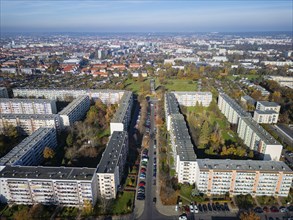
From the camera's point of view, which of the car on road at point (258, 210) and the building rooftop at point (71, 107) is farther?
the building rooftop at point (71, 107)

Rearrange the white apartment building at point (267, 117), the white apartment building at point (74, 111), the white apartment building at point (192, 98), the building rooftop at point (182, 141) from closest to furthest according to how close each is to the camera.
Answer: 1. the building rooftop at point (182, 141)
2. the white apartment building at point (74, 111)
3. the white apartment building at point (267, 117)
4. the white apartment building at point (192, 98)

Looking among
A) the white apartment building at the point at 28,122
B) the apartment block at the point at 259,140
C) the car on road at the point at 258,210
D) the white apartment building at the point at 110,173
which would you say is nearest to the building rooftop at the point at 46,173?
the white apartment building at the point at 110,173

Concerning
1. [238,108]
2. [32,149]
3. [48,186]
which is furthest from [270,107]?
[32,149]

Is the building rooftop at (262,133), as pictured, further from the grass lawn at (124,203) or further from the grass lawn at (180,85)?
the grass lawn at (180,85)

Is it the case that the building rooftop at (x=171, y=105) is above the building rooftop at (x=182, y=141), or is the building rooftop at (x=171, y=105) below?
above

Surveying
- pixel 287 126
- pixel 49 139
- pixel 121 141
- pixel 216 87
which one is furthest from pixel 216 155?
pixel 216 87

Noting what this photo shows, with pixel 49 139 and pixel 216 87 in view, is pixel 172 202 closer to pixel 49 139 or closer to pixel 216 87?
pixel 49 139

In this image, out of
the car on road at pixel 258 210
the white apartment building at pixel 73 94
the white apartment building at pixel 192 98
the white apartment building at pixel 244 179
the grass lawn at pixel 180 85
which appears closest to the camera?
the car on road at pixel 258 210

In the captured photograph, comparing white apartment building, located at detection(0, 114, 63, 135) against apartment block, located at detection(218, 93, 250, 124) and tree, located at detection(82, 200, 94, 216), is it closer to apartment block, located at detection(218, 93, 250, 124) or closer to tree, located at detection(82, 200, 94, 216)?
tree, located at detection(82, 200, 94, 216)

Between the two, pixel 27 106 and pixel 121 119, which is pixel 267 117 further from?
pixel 27 106
